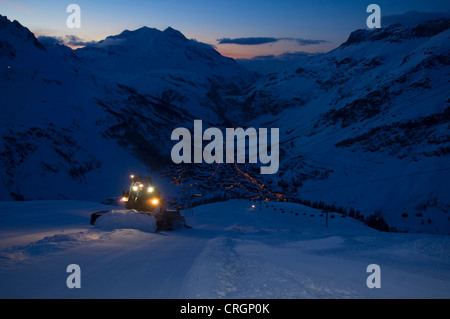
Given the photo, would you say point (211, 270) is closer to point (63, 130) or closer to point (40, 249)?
point (40, 249)

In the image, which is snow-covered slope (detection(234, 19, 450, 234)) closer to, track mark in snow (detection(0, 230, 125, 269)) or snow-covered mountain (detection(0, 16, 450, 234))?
snow-covered mountain (detection(0, 16, 450, 234))

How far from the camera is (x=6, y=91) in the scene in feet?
200

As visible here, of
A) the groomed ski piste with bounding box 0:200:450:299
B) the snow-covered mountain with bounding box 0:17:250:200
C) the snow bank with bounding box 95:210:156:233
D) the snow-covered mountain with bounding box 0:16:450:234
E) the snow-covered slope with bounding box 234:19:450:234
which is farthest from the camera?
the snow-covered slope with bounding box 234:19:450:234

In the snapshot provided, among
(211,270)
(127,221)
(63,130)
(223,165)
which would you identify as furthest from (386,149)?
(211,270)

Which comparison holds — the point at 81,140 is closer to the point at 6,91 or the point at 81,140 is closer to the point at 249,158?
the point at 6,91

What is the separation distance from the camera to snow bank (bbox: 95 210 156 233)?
16.7 metres

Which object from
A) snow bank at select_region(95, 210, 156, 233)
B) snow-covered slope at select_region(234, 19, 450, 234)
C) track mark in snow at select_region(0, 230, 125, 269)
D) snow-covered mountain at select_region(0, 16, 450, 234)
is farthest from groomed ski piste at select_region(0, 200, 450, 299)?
snow-covered slope at select_region(234, 19, 450, 234)

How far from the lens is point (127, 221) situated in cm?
1725

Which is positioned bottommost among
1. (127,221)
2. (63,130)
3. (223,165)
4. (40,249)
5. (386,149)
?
(223,165)

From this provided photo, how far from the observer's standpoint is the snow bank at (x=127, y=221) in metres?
16.7

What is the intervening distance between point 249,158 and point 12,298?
122768 millimetres

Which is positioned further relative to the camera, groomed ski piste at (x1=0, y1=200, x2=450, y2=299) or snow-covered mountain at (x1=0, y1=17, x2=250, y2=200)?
snow-covered mountain at (x1=0, y1=17, x2=250, y2=200)

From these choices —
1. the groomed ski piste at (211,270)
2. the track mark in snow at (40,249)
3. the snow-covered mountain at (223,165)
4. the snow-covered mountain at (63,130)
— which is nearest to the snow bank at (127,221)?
the groomed ski piste at (211,270)

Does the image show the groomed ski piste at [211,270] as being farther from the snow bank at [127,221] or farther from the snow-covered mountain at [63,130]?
the snow-covered mountain at [63,130]
